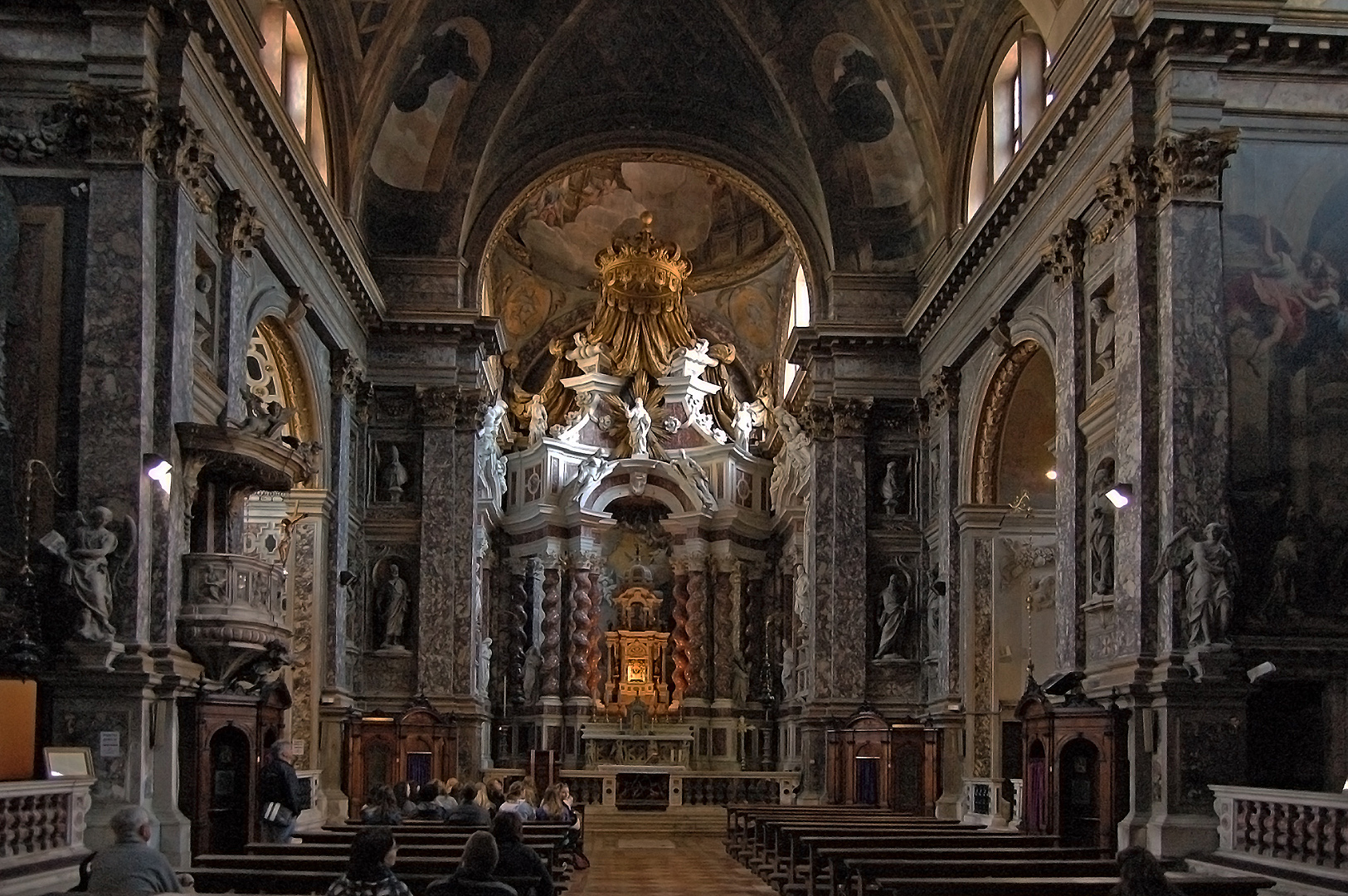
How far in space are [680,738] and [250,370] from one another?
1587 centimetres

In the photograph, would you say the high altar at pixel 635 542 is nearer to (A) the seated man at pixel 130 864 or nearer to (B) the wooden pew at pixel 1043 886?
(B) the wooden pew at pixel 1043 886

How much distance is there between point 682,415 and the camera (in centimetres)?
3797

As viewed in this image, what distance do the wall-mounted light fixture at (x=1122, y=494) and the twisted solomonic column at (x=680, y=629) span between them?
21.0 meters

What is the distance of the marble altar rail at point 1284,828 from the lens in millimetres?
11773

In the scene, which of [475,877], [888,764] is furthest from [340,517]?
[475,877]

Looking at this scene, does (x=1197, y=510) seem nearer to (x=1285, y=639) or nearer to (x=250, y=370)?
(x=1285, y=639)

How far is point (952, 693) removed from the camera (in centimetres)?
2480

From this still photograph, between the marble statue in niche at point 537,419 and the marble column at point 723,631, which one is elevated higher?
the marble statue in niche at point 537,419

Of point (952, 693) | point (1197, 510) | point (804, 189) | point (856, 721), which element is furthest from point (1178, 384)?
point (804, 189)

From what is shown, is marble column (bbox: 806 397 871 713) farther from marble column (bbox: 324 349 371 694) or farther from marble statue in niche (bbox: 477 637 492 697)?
marble column (bbox: 324 349 371 694)

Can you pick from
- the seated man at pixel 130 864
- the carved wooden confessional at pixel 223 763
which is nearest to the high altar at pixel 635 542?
the carved wooden confessional at pixel 223 763

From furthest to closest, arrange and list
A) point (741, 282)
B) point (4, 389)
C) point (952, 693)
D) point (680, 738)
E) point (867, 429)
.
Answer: point (741, 282) → point (680, 738) → point (867, 429) → point (952, 693) → point (4, 389)

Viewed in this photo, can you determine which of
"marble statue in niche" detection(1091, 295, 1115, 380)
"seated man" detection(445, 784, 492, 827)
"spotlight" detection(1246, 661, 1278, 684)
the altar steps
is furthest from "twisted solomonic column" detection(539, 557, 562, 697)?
"spotlight" detection(1246, 661, 1278, 684)

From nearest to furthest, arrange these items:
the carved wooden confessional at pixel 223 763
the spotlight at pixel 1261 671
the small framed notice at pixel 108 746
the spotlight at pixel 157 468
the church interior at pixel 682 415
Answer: the small framed notice at pixel 108 746, the spotlight at pixel 1261 671, the spotlight at pixel 157 468, the church interior at pixel 682 415, the carved wooden confessional at pixel 223 763
